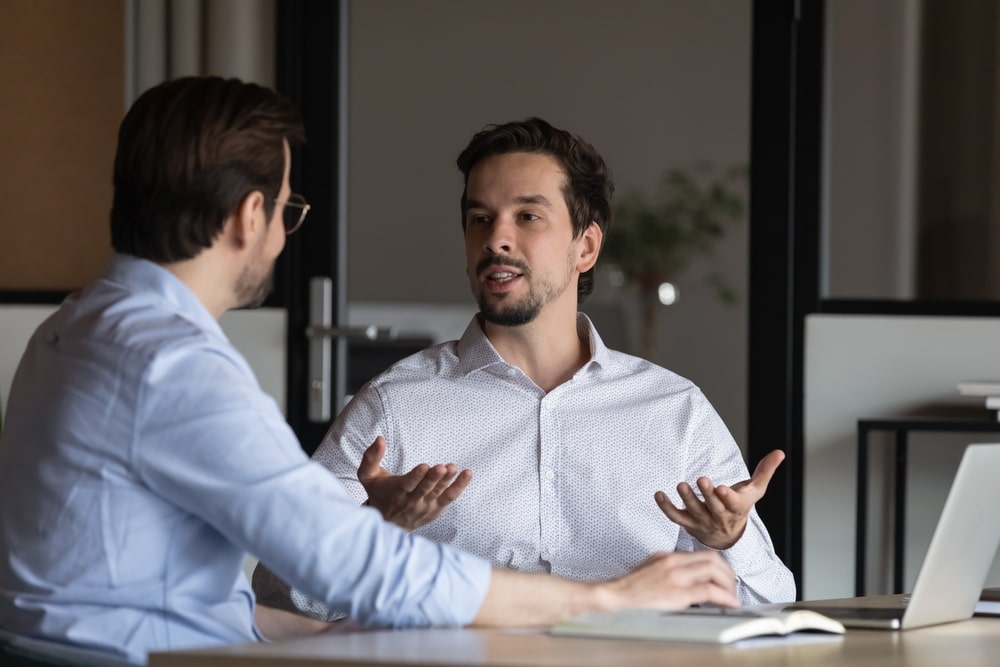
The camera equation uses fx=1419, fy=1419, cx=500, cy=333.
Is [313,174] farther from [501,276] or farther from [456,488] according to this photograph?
[456,488]

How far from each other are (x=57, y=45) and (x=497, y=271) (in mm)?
1960

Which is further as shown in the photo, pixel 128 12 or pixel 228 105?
pixel 128 12

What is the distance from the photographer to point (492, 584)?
1511mm

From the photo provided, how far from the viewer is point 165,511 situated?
4.77 ft

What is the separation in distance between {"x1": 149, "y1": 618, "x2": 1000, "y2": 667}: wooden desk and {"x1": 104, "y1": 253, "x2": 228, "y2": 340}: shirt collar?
0.37m

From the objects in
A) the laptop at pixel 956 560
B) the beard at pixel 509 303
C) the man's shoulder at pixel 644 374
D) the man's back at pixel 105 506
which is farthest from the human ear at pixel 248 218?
the man's shoulder at pixel 644 374

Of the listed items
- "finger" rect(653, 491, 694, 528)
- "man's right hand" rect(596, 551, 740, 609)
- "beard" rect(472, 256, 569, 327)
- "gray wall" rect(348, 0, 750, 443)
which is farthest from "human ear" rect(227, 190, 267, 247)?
"gray wall" rect(348, 0, 750, 443)

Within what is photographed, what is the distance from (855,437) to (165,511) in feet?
7.41

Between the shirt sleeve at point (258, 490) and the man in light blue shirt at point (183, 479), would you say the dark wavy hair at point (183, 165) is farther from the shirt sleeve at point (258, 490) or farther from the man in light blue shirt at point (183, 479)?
the shirt sleeve at point (258, 490)

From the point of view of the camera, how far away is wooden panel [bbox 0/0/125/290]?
386 cm

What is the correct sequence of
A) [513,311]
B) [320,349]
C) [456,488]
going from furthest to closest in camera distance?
[320,349]
[513,311]
[456,488]

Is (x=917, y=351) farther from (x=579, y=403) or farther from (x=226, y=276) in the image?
(x=226, y=276)

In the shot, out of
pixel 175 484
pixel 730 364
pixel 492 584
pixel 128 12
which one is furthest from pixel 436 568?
pixel 730 364

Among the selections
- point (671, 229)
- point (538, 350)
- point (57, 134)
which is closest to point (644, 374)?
point (538, 350)
